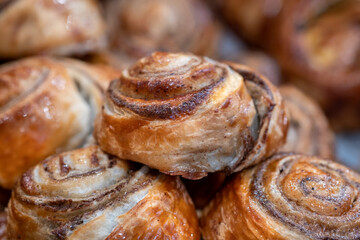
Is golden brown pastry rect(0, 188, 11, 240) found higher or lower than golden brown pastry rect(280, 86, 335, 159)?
lower

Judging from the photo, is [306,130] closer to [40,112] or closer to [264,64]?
[264,64]

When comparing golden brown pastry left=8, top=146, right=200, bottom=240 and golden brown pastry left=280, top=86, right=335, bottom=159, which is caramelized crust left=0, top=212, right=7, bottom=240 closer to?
golden brown pastry left=8, top=146, right=200, bottom=240

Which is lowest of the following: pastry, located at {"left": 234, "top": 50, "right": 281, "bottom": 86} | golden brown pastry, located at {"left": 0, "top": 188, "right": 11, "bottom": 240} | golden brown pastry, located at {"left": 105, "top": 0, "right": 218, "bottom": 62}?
golden brown pastry, located at {"left": 0, "top": 188, "right": 11, "bottom": 240}

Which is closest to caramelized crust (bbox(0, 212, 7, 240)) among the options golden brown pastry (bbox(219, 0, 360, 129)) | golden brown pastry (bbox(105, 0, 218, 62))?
golden brown pastry (bbox(105, 0, 218, 62))

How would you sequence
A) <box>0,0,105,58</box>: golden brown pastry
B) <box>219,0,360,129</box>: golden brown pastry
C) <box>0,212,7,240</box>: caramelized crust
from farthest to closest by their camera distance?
<box>219,0,360,129</box>: golden brown pastry
<box>0,0,105,58</box>: golden brown pastry
<box>0,212,7,240</box>: caramelized crust

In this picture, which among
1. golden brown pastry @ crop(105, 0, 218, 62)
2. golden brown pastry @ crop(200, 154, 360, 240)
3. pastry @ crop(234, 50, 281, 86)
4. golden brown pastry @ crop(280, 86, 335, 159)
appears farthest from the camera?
pastry @ crop(234, 50, 281, 86)

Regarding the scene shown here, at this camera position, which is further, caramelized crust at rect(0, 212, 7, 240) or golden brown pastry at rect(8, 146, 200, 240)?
caramelized crust at rect(0, 212, 7, 240)

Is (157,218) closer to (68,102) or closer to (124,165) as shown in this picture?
(124,165)

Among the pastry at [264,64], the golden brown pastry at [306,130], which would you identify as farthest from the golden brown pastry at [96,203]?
the pastry at [264,64]
